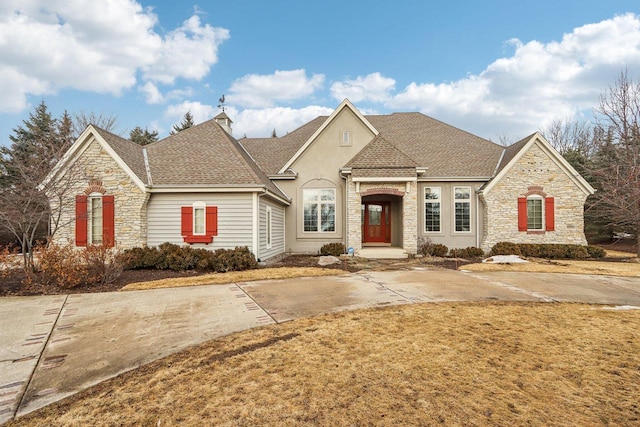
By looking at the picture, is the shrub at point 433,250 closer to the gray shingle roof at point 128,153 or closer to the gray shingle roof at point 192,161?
the gray shingle roof at point 192,161

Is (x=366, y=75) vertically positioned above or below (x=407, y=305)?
above

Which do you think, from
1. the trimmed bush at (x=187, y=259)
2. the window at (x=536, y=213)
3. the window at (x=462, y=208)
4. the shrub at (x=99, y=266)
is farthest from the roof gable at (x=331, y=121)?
the shrub at (x=99, y=266)

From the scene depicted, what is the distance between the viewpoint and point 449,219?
694 inches

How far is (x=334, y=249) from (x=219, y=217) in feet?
19.9

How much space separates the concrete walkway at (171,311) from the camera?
417cm

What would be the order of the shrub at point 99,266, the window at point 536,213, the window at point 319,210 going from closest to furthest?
the shrub at point 99,266 → the window at point 536,213 → the window at point 319,210

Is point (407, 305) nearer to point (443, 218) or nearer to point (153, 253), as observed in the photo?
point (153, 253)

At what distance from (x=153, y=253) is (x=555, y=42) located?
22.2 meters

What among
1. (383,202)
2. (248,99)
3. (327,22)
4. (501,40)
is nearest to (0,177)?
(248,99)

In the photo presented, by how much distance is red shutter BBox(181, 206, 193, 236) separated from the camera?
510 inches

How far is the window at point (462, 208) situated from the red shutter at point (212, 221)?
40.2 feet

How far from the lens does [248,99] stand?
2959 centimetres

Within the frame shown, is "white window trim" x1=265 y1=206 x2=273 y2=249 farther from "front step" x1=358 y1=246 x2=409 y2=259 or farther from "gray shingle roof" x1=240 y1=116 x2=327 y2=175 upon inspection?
"front step" x1=358 y1=246 x2=409 y2=259

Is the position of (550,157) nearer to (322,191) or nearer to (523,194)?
(523,194)
